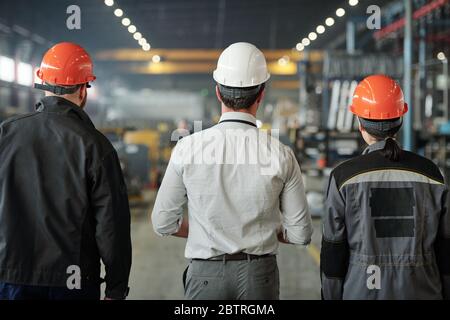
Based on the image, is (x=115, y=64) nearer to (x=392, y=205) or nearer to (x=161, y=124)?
(x=161, y=124)

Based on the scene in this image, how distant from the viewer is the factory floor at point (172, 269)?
19.4 ft

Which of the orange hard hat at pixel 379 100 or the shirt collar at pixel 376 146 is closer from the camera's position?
the shirt collar at pixel 376 146

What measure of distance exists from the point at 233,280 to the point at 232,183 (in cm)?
42

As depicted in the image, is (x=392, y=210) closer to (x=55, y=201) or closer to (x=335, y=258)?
(x=335, y=258)

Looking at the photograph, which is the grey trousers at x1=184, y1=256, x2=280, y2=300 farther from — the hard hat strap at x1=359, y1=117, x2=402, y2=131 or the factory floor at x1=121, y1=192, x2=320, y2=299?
the factory floor at x1=121, y1=192, x2=320, y2=299

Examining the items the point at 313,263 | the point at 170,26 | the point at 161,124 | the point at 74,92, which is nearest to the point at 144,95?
the point at 161,124

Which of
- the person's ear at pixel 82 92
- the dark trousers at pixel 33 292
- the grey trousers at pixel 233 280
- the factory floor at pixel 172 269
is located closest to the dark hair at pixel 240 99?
the grey trousers at pixel 233 280

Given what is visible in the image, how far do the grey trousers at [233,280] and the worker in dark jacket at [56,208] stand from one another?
18.4 inches

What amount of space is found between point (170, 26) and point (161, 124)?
450 centimetres

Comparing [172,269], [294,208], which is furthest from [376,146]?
[172,269]

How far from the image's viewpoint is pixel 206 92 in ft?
107

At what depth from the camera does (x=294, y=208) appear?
2543 mm

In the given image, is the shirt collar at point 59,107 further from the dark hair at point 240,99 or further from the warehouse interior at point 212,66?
the warehouse interior at point 212,66

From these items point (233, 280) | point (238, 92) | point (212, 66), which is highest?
point (212, 66)
